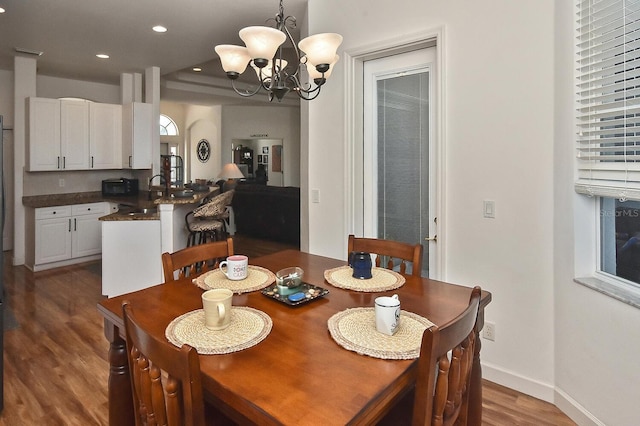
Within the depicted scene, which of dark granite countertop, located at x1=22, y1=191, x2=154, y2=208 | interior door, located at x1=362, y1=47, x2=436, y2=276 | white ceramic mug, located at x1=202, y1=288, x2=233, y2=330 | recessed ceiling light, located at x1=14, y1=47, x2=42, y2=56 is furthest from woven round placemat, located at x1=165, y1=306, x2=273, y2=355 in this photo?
recessed ceiling light, located at x1=14, y1=47, x2=42, y2=56

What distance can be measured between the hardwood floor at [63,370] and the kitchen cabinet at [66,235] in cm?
80

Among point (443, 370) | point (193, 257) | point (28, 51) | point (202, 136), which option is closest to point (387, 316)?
point (443, 370)

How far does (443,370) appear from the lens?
100 centimetres

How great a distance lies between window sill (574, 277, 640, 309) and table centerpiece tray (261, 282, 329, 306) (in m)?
1.37

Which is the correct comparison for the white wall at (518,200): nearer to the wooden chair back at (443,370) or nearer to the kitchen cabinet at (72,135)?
the wooden chair back at (443,370)

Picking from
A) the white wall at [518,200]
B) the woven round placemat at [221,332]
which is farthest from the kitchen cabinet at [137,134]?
the woven round placemat at [221,332]

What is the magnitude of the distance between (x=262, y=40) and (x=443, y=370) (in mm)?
1579

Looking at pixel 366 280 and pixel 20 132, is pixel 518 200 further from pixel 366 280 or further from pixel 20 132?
pixel 20 132

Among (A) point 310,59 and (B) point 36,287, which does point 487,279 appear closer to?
(A) point 310,59

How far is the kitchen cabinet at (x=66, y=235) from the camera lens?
16.6 feet

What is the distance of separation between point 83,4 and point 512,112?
3.71 m

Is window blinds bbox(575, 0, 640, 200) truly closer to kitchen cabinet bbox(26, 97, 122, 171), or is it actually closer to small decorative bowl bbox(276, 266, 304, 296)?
small decorative bowl bbox(276, 266, 304, 296)

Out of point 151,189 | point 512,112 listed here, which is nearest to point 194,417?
point 512,112

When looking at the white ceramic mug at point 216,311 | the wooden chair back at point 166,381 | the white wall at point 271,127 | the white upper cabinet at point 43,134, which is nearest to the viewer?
the wooden chair back at point 166,381
